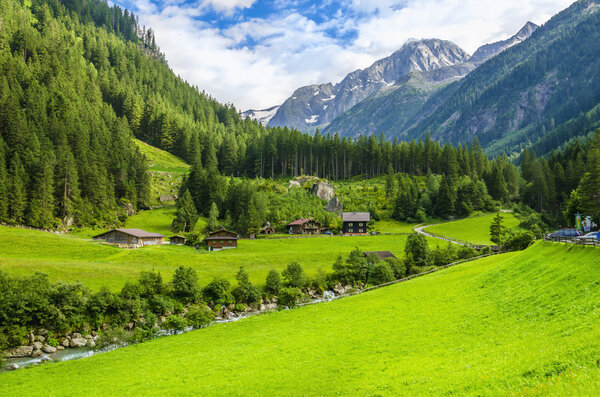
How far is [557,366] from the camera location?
1455 cm

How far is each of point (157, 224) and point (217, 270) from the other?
161 feet

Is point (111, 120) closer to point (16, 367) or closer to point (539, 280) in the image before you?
point (16, 367)

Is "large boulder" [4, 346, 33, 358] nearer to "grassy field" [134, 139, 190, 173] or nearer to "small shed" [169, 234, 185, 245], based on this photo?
"small shed" [169, 234, 185, 245]

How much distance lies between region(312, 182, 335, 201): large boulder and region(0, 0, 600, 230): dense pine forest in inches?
849

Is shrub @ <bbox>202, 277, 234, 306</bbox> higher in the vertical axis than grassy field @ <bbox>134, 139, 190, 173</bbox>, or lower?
lower

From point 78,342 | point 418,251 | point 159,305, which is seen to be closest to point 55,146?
point 159,305

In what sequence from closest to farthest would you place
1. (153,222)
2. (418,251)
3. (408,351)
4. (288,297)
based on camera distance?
(408,351) → (288,297) → (418,251) → (153,222)

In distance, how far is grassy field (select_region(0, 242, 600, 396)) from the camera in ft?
53.2

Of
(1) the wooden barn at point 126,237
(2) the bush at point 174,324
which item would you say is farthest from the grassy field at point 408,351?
(1) the wooden barn at point 126,237

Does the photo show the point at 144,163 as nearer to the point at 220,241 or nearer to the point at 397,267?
the point at 220,241

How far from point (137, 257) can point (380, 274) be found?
52.1 meters

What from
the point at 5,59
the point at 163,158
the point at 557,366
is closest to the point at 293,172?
the point at 163,158

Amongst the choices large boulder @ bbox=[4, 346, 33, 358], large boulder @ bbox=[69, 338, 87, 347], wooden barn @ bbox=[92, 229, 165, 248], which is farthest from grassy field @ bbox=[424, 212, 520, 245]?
large boulder @ bbox=[4, 346, 33, 358]

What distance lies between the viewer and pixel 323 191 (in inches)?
5581
